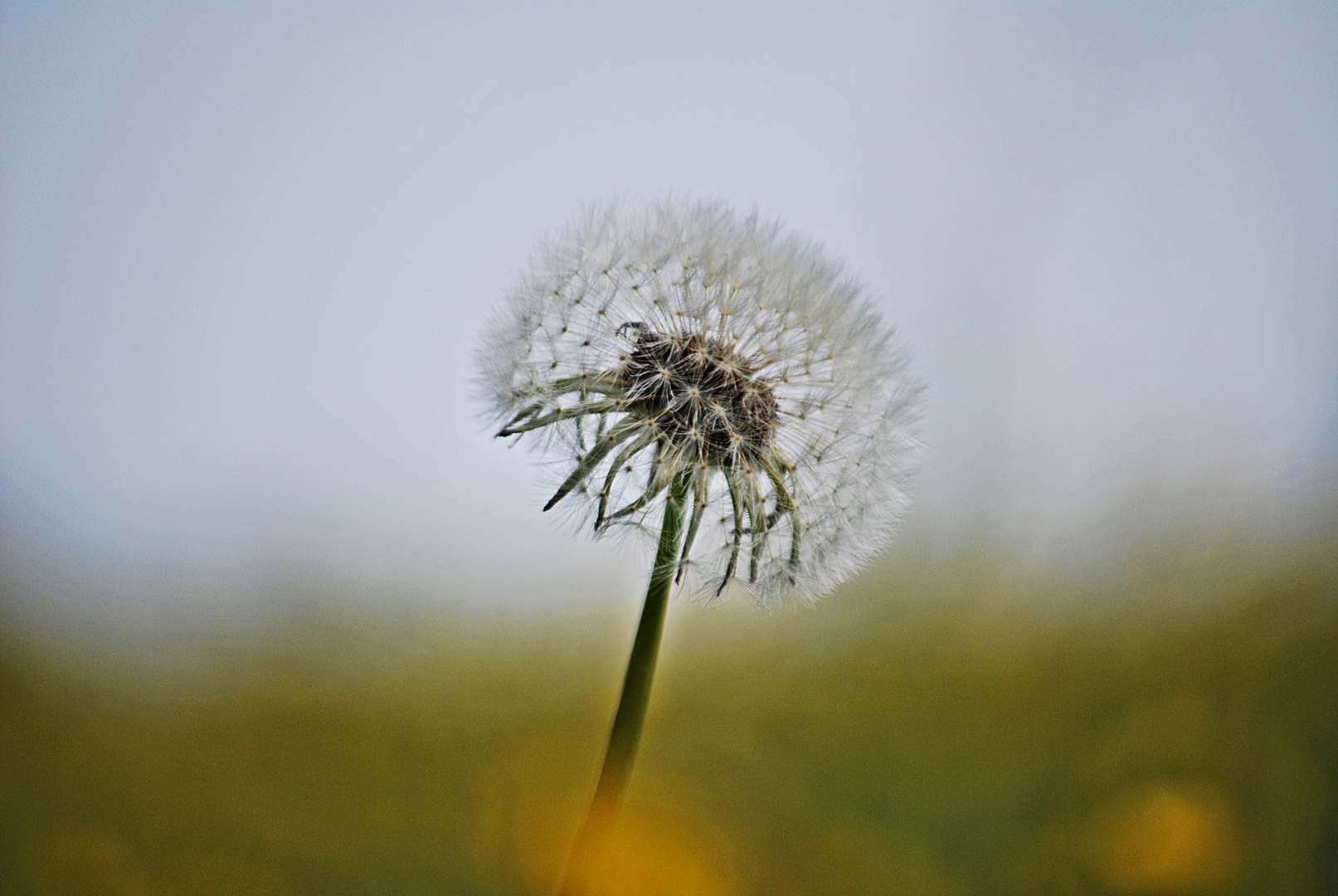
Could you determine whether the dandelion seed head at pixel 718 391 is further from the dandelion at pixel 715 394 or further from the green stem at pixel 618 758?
the green stem at pixel 618 758

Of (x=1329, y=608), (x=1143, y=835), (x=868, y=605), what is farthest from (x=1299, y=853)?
(x=868, y=605)

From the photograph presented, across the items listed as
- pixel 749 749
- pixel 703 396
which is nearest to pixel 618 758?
pixel 703 396

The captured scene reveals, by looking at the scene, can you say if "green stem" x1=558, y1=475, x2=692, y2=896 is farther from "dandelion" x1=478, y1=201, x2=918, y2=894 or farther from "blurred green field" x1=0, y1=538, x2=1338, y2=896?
"blurred green field" x1=0, y1=538, x2=1338, y2=896

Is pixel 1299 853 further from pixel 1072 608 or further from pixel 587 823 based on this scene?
pixel 587 823

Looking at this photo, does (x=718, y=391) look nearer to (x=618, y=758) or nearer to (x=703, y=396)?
(x=703, y=396)

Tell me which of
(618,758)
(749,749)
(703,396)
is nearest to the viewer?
(618,758)

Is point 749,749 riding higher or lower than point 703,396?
lower
